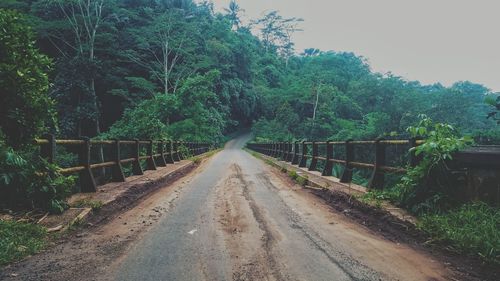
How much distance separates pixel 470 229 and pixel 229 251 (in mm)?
2424

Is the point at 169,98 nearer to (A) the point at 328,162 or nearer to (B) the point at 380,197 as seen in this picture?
(A) the point at 328,162

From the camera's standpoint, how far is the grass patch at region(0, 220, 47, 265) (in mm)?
3000

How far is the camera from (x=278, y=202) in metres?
6.02

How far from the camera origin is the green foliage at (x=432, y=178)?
4.40m

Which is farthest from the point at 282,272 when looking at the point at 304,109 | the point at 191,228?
the point at 304,109

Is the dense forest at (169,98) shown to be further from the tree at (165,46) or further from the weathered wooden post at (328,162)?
the weathered wooden post at (328,162)

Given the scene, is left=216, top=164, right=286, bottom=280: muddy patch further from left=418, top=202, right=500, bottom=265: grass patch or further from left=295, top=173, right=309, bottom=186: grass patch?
left=295, top=173, right=309, bottom=186: grass patch

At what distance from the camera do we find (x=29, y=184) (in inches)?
171

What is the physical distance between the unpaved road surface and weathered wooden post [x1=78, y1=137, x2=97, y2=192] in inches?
53.8

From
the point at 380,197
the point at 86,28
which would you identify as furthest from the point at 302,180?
the point at 86,28

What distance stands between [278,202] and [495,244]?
11.0ft

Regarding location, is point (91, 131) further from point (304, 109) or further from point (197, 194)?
point (304, 109)

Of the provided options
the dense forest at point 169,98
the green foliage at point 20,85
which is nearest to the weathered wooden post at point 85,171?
the dense forest at point 169,98

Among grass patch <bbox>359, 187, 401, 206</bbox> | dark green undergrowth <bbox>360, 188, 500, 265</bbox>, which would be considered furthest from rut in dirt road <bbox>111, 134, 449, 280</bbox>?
grass patch <bbox>359, 187, 401, 206</bbox>
